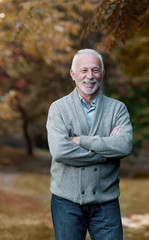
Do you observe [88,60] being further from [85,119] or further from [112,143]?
[112,143]

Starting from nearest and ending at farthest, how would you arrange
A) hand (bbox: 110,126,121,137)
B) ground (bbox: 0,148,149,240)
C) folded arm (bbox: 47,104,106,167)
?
folded arm (bbox: 47,104,106,167) → hand (bbox: 110,126,121,137) → ground (bbox: 0,148,149,240)

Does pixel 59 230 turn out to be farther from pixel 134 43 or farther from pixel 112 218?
pixel 134 43

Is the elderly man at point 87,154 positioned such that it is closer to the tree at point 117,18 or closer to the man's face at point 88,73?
the man's face at point 88,73

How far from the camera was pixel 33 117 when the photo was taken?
66.0 feet

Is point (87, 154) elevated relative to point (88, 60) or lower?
lower

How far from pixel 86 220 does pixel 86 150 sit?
55 centimetres

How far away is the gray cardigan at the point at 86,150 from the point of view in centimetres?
236

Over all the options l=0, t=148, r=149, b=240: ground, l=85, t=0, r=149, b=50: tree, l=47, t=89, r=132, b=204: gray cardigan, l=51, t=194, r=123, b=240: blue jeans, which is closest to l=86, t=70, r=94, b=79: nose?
l=47, t=89, r=132, b=204: gray cardigan

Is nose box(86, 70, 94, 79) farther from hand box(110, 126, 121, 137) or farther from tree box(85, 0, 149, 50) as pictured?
tree box(85, 0, 149, 50)

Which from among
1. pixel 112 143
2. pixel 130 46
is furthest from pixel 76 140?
pixel 130 46

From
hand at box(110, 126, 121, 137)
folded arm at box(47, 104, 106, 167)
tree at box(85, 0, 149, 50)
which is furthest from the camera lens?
tree at box(85, 0, 149, 50)

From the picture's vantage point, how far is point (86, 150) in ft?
7.88

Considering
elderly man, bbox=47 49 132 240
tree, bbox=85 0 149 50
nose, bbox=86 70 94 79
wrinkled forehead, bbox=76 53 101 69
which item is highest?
tree, bbox=85 0 149 50

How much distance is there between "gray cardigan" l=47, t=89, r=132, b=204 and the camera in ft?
7.74
